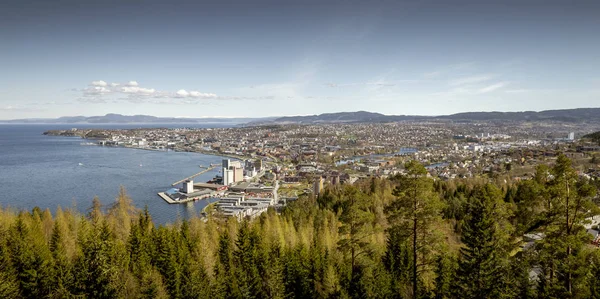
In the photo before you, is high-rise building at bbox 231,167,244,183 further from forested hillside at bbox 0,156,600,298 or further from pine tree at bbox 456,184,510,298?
pine tree at bbox 456,184,510,298

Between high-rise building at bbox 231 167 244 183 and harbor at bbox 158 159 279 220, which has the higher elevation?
high-rise building at bbox 231 167 244 183

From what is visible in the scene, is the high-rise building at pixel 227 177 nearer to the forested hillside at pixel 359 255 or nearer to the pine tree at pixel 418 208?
the forested hillside at pixel 359 255

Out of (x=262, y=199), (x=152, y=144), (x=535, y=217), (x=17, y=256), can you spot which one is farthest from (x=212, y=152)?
(x=535, y=217)

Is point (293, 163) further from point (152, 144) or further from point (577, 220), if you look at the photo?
point (577, 220)

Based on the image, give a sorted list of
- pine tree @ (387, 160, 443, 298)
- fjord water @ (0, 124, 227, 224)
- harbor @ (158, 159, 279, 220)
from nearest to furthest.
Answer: pine tree @ (387, 160, 443, 298)
harbor @ (158, 159, 279, 220)
fjord water @ (0, 124, 227, 224)

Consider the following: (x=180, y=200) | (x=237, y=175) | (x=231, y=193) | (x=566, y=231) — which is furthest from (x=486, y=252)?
(x=237, y=175)

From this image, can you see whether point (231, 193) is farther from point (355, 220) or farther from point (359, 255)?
point (355, 220)

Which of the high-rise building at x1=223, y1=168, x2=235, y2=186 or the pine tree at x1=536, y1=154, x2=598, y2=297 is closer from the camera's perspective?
the pine tree at x1=536, y1=154, x2=598, y2=297

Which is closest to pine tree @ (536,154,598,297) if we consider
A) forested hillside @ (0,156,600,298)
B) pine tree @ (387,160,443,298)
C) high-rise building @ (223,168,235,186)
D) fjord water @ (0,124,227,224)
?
forested hillside @ (0,156,600,298)

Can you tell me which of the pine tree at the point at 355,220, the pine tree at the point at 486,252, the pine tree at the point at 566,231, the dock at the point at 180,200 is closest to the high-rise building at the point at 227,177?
the dock at the point at 180,200
